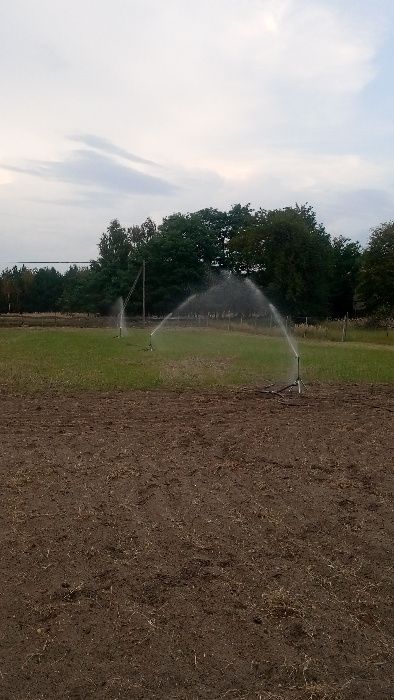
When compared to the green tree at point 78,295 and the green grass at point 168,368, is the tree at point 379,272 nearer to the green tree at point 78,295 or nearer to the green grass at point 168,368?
the green grass at point 168,368

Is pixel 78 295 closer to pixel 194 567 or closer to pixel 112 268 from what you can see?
pixel 112 268

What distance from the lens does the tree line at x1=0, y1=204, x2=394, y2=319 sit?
44562 millimetres

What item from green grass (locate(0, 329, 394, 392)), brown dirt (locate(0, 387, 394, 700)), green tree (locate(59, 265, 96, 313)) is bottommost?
brown dirt (locate(0, 387, 394, 700))

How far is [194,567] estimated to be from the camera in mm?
4184

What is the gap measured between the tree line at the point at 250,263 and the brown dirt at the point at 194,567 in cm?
3618

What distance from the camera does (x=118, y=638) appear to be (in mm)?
3332

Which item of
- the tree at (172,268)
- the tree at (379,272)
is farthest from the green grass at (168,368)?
the tree at (172,268)

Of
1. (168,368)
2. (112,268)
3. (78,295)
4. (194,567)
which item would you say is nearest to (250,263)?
(112,268)

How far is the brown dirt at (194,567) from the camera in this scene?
10.1 feet

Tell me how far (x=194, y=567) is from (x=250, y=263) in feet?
167

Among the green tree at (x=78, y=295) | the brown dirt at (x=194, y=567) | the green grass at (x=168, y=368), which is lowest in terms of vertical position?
the brown dirt at (x=194, y=567)

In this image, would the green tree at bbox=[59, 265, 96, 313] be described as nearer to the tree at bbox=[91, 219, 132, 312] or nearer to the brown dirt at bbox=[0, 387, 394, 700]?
the tree at bbox=[91, 219, 132, 312]

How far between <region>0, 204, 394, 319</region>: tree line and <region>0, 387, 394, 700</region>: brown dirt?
36177 mm

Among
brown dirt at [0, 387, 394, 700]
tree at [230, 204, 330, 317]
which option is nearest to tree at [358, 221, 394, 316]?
tree at [230, 204, 330, 317]
